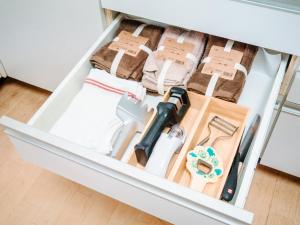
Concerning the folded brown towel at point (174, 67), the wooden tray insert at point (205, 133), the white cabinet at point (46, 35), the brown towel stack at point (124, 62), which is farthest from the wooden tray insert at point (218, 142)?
the white cabinet at point (46, 35)

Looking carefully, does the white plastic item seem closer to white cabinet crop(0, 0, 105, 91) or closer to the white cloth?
the white cloth

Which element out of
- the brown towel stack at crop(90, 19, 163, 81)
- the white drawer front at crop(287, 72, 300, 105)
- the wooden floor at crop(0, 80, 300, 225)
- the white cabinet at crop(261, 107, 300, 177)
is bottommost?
the wooden floor at crop(0, 80, 300, 225)

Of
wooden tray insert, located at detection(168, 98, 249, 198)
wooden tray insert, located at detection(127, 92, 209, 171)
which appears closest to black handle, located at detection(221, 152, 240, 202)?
wooden tray insert, located at detection(168, 98, 249, 198)

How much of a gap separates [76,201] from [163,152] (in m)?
0.65

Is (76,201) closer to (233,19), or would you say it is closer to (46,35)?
(46,35)

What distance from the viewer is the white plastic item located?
78 centimetres

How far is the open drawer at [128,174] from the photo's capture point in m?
0.64

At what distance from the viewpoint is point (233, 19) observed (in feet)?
2.86

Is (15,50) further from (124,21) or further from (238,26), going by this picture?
(238,26)

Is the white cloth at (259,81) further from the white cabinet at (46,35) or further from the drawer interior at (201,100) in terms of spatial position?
the white cabinet at (46,35)

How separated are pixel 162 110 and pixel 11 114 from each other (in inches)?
40.6

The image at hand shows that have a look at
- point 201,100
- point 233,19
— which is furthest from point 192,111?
point 233,19

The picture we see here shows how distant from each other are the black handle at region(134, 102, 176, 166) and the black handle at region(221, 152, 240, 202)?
0.63 ft

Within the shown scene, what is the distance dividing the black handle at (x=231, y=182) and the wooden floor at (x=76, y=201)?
1.80 ft
